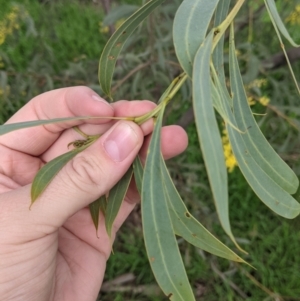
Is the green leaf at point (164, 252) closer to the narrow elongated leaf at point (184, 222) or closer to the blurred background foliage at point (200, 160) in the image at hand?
the narrow elongated leaf at point (184, 222)

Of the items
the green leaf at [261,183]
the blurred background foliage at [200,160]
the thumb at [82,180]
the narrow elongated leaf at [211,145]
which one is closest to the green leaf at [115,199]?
the thumb at [82,180]

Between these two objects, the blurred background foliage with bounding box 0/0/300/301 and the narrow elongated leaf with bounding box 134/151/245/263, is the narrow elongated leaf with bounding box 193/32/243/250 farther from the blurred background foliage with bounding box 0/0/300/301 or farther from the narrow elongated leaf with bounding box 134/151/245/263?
the blurred background foliage with bounding box 0/0/300/301

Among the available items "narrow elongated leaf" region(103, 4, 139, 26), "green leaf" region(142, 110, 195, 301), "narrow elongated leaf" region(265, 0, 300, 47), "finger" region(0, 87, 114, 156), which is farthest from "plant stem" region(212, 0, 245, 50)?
"narrow elongated leaf" region(103, 4, 139, 26)

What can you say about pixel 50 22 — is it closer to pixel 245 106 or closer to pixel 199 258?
pixel 199 258

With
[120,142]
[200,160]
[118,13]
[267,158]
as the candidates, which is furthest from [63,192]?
[200,160]

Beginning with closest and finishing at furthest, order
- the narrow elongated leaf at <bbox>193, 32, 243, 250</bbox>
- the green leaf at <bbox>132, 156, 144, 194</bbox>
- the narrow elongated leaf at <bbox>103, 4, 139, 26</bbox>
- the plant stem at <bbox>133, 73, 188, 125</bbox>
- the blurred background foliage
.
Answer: the narrow elongated leaf at <bbox>193, 32, 243, 250</bbox> → the plant stem at <bbox>133, 73, 188, 125</bbox> → the green leaf at <bbox>132, 156, 144, 194</bbox> → the narrow elongated leaf at <bbox>103, 4, 139, 26</bbox> → the blurred background foliage
